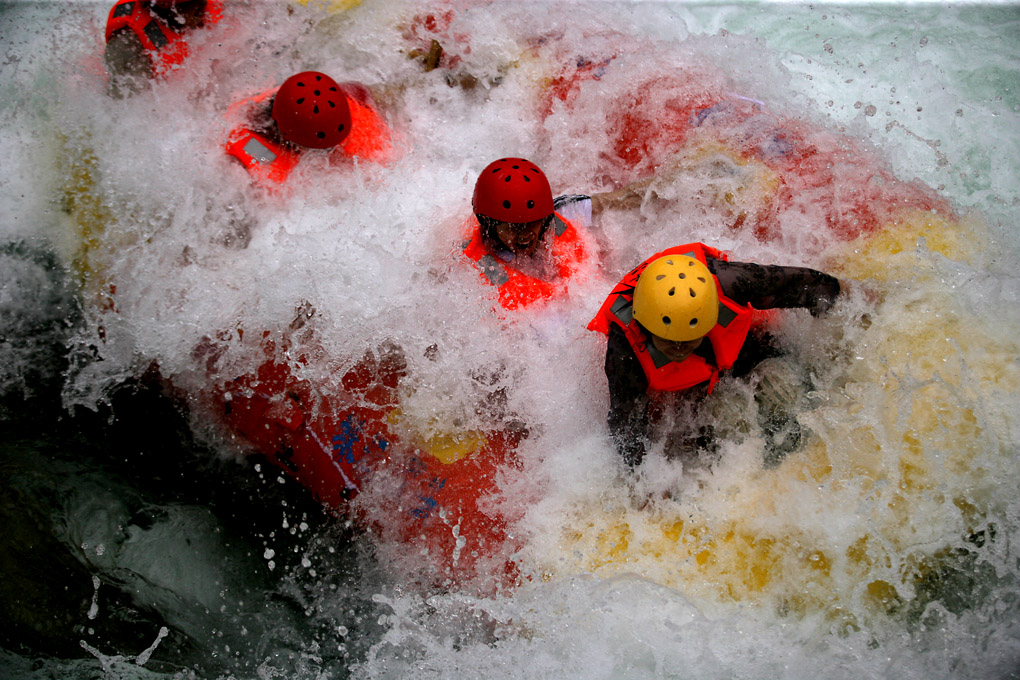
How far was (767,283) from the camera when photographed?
2.69m

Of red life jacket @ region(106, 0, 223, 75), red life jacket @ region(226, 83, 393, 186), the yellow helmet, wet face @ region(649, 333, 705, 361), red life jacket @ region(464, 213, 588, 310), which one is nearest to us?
the yellow helmet

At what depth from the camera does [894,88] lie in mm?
4258

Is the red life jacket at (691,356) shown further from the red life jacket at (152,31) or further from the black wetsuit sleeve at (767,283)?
the red life jacket at (152,31)

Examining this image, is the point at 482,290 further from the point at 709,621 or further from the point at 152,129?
the point at 152,129

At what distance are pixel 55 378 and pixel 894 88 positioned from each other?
5.33 meters

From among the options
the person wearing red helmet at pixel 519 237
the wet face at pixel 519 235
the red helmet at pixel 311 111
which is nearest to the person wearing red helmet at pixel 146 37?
the red helmet at pixel 311 111

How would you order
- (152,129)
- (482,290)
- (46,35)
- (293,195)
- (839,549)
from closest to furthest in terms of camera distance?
(839,549) → (482,290) → (293,195) → (152,129) → (46,35)

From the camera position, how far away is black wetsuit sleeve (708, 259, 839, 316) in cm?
269

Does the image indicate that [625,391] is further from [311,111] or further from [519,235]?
[311,111]

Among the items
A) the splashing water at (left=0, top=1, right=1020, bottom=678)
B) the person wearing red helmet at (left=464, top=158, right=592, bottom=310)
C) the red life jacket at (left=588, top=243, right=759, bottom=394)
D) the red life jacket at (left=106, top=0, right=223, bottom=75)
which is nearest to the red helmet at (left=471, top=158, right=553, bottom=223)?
the person wearing red helmet at (left=464, top=158, right=592, bottom=310)

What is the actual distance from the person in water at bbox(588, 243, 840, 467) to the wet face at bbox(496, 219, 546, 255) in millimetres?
475

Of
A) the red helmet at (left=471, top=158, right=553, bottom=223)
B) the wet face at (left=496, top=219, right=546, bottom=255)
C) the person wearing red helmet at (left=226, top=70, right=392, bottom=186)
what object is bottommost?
the wet face at (left=496, top=219, right=546, bottom=255)

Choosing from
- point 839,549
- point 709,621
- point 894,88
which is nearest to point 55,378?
point 709,621

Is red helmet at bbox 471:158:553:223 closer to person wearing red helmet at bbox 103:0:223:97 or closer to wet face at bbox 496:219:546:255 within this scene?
wet face at bbox 496:219:546:255
